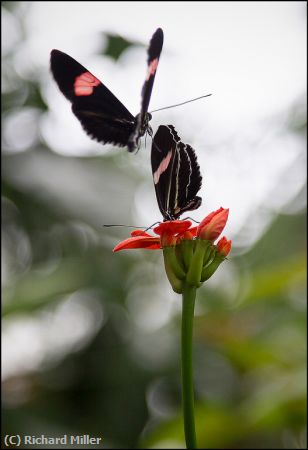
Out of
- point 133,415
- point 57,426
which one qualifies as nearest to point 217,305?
Answer: point 133,415

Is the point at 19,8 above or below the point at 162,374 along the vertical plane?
above

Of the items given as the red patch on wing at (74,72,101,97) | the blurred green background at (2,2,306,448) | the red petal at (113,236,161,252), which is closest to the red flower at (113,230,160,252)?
the red petal at (113,236,161,252)

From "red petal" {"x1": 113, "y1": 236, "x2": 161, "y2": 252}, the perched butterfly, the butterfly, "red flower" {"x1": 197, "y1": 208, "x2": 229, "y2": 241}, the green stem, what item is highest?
the butterfly

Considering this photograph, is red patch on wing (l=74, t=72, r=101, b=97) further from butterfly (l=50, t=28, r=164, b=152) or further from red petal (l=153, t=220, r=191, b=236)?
red petal (l=153, t=220, r=191, b=236)

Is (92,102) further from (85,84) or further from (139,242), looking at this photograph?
(139,242)

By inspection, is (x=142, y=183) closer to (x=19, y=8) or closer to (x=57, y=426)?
(x=19, y=8)

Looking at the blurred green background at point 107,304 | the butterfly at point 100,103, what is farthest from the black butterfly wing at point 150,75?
the blurred green background at point 107,304

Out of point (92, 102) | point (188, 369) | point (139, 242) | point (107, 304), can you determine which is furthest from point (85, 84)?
point (107, 304)
